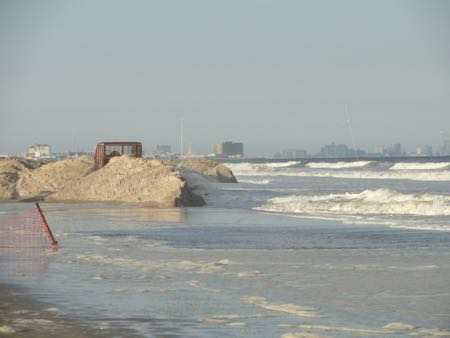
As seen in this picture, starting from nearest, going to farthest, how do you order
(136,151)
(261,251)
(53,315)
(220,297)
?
1. (53,315)
2. (220,297)
3. (261,251)
4. (136,151)

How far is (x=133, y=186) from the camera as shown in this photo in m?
32.8

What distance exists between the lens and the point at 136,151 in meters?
42.1

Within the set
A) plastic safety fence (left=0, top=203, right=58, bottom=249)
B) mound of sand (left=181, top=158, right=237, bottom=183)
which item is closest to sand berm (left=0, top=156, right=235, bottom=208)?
plastic safety fence (left=0, top=203, right=58, bottom=249)

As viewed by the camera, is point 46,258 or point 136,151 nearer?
point 46,258

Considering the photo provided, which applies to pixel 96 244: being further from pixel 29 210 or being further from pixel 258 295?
pixel 29 210

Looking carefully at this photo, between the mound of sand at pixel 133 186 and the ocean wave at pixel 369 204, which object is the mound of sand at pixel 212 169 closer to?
the mound of sand at pixel 133 186

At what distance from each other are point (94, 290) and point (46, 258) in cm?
387

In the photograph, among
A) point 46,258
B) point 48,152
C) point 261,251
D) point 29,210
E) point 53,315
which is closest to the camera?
point 53,315

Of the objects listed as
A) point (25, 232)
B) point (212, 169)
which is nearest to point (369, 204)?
point (25, 232)

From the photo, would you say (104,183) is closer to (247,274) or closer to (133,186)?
(133,186)

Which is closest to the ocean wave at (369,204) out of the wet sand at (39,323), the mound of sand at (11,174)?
the mound of sand at (11,174)

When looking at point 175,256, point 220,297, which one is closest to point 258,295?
point 220,297

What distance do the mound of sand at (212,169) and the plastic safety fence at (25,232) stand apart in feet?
109

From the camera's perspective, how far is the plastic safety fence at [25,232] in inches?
679
